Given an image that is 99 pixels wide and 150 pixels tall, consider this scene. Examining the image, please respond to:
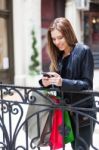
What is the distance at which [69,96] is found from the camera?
2908 millimetres

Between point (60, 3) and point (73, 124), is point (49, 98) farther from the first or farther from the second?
point (60, 3)

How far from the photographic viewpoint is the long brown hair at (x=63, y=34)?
9.35 ft

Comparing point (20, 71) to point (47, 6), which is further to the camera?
point (47, 6)

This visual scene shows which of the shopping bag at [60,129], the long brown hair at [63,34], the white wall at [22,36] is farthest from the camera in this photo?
the white wall at [22,36]

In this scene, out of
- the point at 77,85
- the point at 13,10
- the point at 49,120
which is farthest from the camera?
the point at 13,10

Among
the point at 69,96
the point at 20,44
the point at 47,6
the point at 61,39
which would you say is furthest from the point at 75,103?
the point at 47,6

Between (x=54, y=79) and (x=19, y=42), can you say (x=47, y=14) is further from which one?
(x=54, y=79)

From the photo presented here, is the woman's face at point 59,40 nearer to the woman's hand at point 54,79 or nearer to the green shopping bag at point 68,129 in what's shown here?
the woman's hand at point 54,79

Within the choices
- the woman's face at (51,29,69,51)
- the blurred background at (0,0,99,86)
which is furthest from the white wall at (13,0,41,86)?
the woman's face at (51,29,69,51)

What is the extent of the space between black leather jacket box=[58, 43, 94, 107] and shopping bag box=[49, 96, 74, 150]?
0.13m

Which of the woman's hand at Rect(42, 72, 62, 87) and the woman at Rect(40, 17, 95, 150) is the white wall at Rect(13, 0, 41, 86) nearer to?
the woman at Rect(40, 17, 95, 150)

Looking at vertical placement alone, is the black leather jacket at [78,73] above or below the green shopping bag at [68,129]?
above

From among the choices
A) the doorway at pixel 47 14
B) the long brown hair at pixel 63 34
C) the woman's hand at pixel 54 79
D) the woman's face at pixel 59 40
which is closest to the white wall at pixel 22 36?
the doorway at pixel 47 14

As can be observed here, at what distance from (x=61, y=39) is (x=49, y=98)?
454 millimetres
